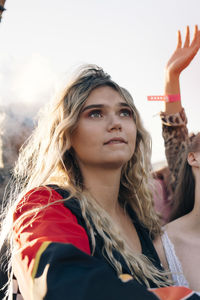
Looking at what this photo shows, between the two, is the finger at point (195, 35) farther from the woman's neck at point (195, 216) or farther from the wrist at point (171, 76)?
the woman's neck at point (195, 216)

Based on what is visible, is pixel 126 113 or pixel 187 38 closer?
pixel 126 113

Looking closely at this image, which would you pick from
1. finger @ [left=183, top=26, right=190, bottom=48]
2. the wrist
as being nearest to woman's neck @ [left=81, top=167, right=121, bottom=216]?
the wrist

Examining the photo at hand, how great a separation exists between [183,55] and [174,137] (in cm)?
69

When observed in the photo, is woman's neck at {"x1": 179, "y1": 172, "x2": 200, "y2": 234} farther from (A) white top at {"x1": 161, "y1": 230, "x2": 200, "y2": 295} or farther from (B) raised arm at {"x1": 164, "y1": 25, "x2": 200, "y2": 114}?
(B) raised arm at {"x1": 164, "y1": 25, "x2": 200, "y2": 114}

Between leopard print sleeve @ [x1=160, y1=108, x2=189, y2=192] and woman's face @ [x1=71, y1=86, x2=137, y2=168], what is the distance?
893 mm

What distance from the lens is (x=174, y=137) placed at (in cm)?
263

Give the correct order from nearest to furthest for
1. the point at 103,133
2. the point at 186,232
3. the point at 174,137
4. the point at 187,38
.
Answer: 1. the point at 103,133
2. the point at 186,232
3. the point at 174,137
4. the point at 187,38

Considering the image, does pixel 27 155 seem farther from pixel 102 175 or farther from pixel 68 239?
pixel 68 239

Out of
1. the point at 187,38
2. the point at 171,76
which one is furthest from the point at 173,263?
the point at 187,38

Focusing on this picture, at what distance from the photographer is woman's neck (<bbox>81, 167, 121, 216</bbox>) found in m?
1.73

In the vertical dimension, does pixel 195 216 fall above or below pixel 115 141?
below

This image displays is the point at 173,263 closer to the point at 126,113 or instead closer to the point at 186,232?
the point at 186,232

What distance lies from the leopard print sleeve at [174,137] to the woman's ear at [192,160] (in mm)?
384

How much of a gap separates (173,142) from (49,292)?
1908 mm
